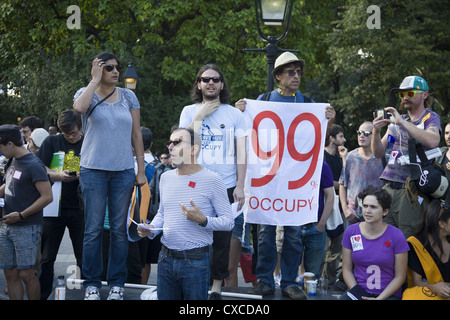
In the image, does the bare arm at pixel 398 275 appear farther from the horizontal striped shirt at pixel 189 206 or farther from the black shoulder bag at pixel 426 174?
the horizontal striped shirt at pixel 189 206

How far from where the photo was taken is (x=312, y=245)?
684 cm

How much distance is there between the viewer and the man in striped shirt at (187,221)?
4258 mm

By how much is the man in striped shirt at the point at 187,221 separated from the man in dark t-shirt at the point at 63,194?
2.10 metres

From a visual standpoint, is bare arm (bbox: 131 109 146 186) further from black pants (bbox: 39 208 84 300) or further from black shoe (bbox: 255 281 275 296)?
black shoe (bbox: 255 281 275 296)

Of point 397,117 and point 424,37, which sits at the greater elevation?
point 424,37

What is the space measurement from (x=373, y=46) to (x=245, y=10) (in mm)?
5318

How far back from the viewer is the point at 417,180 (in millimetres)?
5496

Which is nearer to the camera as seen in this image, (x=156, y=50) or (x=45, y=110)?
(x=156, y=50)

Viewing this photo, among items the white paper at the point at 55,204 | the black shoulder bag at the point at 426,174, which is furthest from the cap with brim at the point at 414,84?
the white paper at the point at 55,204

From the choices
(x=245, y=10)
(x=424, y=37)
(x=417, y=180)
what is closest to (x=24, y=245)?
(x=417, y=180)

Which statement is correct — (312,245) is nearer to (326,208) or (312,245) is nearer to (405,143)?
(326,208)

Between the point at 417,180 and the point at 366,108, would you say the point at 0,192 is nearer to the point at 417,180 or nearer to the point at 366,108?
the point at 417,180

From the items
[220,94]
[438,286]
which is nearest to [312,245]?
[438,286]
